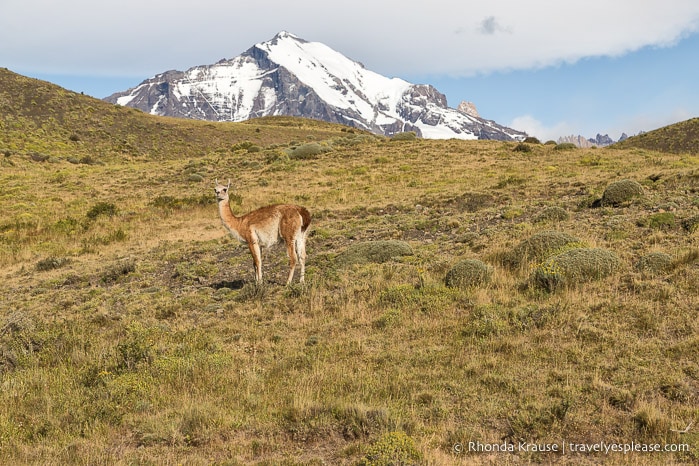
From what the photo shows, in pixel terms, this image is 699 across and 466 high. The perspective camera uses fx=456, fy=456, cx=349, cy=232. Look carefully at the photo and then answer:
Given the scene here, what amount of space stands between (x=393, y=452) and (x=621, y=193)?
15.9 meters

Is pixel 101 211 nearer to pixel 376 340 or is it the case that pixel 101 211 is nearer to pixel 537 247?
pixel 376 340

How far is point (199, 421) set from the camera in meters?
6.09

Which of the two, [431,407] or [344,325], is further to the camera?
[344,325]

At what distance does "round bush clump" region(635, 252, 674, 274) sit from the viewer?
31.4 ft

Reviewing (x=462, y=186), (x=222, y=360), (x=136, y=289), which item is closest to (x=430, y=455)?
(x=222, y=360)

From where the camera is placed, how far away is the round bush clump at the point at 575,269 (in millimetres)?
9703

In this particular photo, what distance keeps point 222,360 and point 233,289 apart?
17.4 ft

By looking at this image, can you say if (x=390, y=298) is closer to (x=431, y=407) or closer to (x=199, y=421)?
(x=431, y=407)

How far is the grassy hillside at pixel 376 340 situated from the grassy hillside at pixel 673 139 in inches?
1963

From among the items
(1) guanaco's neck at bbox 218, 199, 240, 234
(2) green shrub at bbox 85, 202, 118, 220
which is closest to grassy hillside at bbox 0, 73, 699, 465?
(1) guanaco's neck at bbox 218, 199, 240, 234

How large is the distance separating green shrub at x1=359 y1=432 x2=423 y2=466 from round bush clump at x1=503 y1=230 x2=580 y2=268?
7.54 m

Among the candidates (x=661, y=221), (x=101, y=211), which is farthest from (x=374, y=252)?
(x=101, y=211)

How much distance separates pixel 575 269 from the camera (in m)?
9.91

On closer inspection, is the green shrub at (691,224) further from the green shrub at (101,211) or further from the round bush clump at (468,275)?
the green shrub at (101,211)
